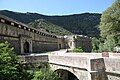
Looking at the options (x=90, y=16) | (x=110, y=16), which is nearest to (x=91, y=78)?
(x=110, y=16)

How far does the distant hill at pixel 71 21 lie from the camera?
310 feet

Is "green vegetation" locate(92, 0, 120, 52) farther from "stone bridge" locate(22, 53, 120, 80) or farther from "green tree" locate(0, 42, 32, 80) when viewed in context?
"green tree" locate(0, 42, 32, 80)

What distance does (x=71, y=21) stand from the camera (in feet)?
338

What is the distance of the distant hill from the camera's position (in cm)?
9450

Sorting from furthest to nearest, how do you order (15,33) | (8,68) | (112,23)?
(112,23) < (15,33) < (8,68)

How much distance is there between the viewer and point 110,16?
30.9 meters

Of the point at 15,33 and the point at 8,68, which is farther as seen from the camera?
the point at 15,33

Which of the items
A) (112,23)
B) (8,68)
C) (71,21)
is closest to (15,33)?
(8,68)

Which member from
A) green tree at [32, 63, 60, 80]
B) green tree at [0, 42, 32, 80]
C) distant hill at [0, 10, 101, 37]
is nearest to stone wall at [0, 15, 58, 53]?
green tree at [32, 63, 60, 80]

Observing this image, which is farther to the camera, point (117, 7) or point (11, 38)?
point (117, 7)

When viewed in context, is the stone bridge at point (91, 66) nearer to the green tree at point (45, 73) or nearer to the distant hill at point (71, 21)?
the green tree at point (45, 73)

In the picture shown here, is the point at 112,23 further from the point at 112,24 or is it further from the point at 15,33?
the point at 15,33

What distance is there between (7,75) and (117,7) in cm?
2398

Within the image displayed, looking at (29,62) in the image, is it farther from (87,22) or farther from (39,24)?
(87,22)
